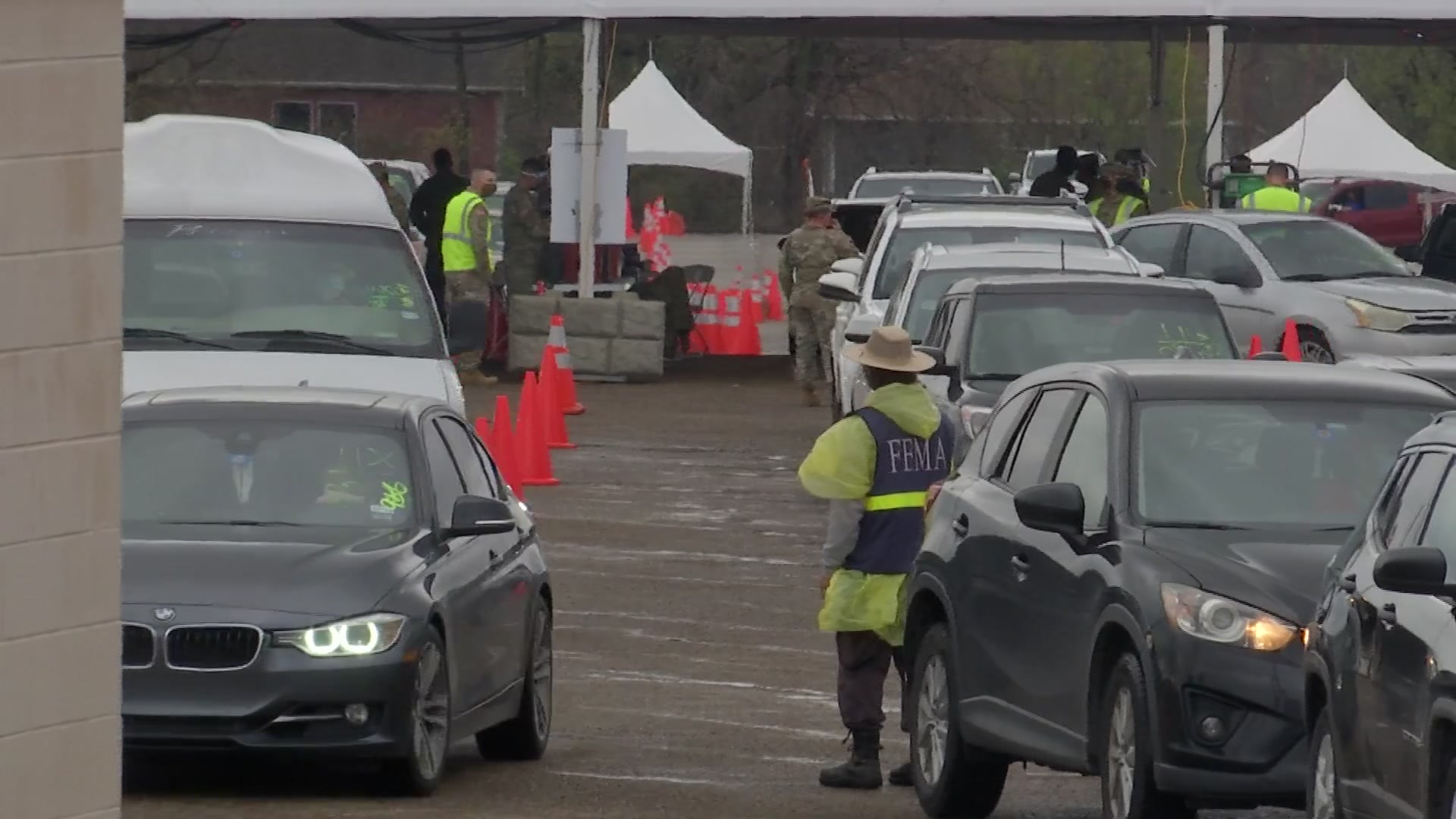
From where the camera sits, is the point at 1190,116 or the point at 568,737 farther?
the point at 1190,116

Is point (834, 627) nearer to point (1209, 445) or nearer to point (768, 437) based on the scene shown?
point (1209, 445)

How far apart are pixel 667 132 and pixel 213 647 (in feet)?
128

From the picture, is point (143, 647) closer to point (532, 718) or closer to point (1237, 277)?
point (532, 718)

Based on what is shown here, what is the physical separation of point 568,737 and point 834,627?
5.82 ft

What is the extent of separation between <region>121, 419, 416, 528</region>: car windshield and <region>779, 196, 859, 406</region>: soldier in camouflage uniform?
15.1 m

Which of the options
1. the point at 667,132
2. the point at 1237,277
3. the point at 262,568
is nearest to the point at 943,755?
the point at 262,568

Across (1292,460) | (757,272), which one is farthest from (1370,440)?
(757,272)

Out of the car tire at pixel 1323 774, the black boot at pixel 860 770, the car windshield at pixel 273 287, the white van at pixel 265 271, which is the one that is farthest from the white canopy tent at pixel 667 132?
the car tire at pixel 1323 774

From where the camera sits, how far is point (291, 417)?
36.5 feet

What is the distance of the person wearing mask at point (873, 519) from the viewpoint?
1092 cm

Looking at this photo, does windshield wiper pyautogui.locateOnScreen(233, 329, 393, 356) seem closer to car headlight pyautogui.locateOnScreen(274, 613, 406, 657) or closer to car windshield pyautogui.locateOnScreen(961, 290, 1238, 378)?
car windshield pyautogui.locateOnScreen(961, 290, 1238, 378)

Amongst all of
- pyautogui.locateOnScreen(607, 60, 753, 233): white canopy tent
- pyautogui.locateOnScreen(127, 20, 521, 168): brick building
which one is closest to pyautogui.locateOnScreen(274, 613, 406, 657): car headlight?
pyautogui.locateOnScreen(607, 60, 753, 233): white canopy tent

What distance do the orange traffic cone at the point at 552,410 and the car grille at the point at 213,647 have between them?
1294cm

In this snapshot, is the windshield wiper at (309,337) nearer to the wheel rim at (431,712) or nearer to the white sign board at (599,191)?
the wheel rim at (431,712)
